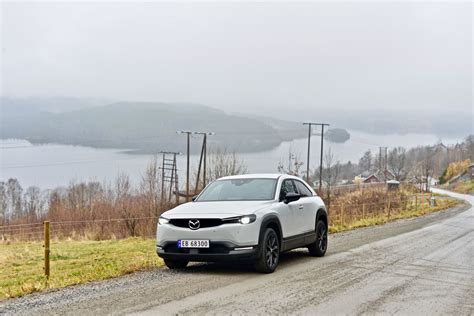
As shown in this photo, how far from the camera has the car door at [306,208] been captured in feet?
38.4

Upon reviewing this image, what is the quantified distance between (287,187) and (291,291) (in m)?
3.58

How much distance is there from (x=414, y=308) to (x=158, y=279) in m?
4.03

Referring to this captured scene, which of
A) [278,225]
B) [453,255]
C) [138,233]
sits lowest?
[138,233]

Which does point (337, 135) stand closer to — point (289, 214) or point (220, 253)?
point (289, 214)

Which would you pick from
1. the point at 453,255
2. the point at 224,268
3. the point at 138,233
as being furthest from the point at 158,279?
the point at 138,233

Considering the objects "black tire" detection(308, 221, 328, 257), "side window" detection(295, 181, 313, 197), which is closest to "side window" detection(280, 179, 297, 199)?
"side window" detection(295, 181, 313, 197)

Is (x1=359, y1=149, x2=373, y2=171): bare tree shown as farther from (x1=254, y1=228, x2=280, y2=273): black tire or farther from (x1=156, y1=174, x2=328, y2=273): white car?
(x1=254, y1=228, x2=280, y2=273): black tire

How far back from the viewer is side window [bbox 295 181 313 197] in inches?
486

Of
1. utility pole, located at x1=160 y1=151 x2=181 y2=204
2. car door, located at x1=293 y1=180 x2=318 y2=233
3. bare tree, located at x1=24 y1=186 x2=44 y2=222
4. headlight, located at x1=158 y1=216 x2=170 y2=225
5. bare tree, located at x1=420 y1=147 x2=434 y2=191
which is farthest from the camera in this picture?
bare tree, located at x1=420 y1=147 x2=434 y2=191

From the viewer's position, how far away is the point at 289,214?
1106 centimetres

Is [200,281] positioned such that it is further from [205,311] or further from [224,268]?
[205,311]

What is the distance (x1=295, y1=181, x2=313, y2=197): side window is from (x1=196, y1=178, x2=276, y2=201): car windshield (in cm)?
116

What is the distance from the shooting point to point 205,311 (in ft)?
22.7

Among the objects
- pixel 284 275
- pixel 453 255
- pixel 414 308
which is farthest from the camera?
pixel 453 255
